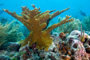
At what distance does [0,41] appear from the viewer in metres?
3.52

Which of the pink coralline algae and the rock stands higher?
the rock

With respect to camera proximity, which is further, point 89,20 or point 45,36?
point 89,20

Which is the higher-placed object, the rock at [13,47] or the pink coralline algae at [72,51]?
the rock at [13,47]

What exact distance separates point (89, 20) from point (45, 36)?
34.2 ft

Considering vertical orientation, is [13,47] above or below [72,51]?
above

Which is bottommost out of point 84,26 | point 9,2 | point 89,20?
point 84,26

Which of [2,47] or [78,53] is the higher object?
[2,47]

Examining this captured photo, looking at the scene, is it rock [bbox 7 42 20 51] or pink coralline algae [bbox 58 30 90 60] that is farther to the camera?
rock [bbox 7 42 20 51]

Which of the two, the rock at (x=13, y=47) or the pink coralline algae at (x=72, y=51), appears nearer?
the pink coralline algae at (x=72, y=51)

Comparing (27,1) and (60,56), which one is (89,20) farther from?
(27,1)

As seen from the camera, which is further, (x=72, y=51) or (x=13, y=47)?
(x=13, y=47)

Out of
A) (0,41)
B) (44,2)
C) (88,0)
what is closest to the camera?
(0,41)

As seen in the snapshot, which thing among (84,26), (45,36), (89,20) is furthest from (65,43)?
(89,20)

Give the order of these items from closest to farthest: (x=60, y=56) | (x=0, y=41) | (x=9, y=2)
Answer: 1. (x=60, y=56)
2. (x=0, y=41)
3. (x=9, y=2)
